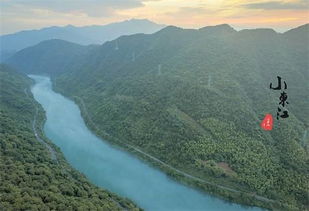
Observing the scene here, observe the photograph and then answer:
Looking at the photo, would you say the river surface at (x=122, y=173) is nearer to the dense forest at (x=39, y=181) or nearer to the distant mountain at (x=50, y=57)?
the dense forest at (x=39, y=181)

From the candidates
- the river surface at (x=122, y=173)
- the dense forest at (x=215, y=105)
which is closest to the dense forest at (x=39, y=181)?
the river surface at (x=122, y=173)

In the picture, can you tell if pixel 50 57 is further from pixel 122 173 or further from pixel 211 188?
pixel 211 188

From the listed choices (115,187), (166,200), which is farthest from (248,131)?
(115,187)

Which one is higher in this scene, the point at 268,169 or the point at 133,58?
the point at 133,58

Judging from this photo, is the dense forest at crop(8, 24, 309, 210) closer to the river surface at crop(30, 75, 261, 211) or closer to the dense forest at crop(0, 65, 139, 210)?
the river surface at crop(30, 75, 261, 211)

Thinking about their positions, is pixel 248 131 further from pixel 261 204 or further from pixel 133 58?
pixel 133 58

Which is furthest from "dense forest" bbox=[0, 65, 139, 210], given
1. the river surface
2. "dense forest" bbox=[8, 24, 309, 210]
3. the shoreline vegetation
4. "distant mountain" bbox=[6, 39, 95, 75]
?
"distant mountain" bbox=[6, 39, 95, 75]

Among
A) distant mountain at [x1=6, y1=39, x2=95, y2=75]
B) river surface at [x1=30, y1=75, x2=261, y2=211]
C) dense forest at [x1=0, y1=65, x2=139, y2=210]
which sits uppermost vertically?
distant mountain at [x1=6, y1=39, x2=95, y2=75]
